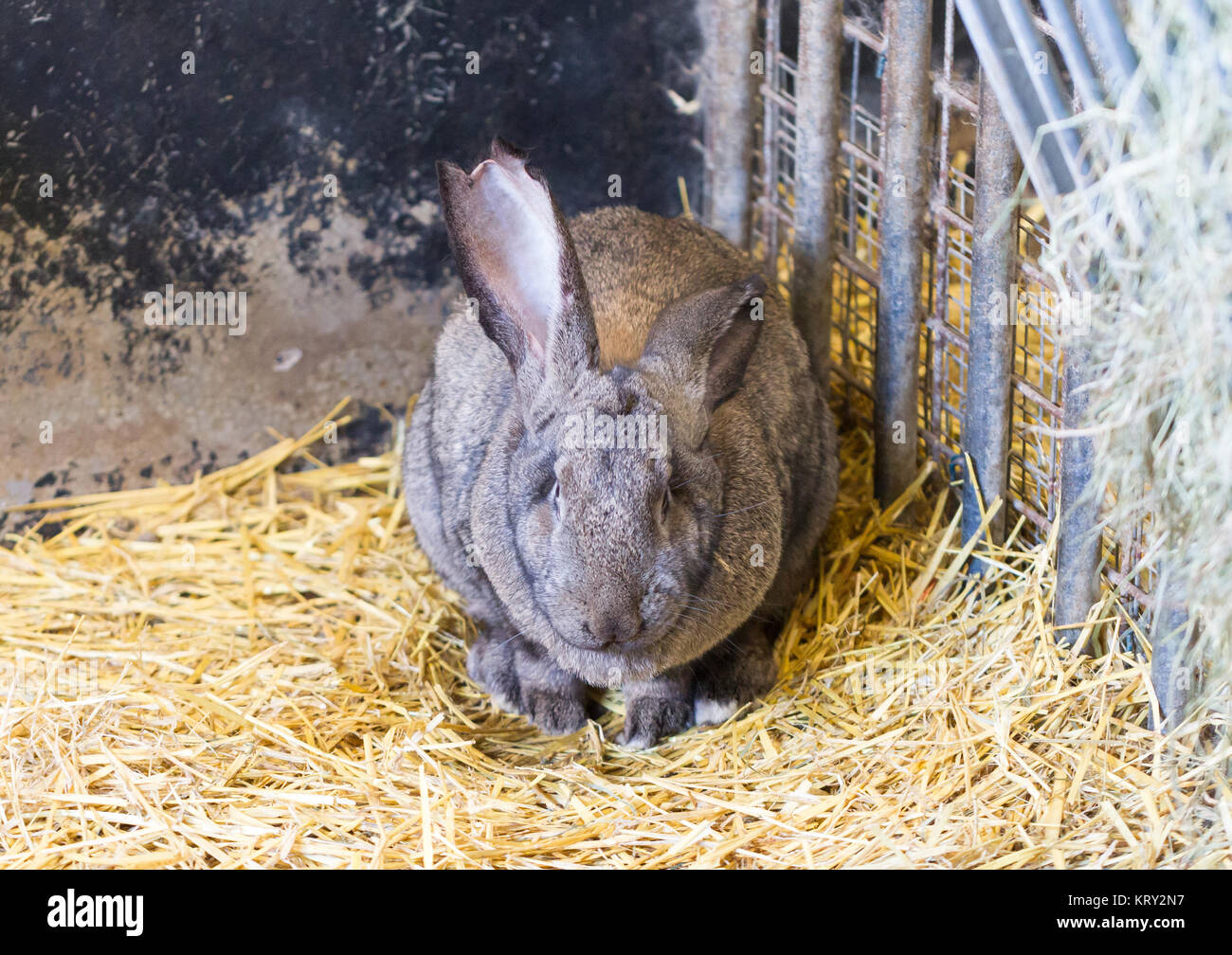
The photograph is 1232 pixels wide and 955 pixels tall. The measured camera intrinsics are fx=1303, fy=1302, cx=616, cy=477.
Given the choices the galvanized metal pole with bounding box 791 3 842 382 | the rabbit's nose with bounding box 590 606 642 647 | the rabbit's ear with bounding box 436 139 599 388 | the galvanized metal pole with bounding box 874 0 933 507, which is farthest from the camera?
the galvanized metal pole with bounding box 791 3 842 382

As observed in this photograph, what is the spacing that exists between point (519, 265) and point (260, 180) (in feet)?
4.67

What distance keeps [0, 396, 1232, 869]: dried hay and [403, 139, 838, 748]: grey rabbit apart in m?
0.19

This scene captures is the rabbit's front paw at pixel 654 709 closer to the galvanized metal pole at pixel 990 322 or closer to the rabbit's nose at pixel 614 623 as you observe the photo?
the rabbit's nose at pixel 614 623

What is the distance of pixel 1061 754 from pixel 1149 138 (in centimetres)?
165

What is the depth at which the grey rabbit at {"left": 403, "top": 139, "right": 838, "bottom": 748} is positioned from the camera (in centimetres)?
317

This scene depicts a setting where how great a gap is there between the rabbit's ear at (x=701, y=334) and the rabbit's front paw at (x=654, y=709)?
858mm

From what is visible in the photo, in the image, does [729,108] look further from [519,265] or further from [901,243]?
[519,265]

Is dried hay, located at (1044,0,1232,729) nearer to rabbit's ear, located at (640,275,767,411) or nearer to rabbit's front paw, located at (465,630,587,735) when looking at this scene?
rabbit's ear, located at (640,275,767,411)

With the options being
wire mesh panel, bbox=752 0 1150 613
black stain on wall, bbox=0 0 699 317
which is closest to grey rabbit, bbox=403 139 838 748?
wire mesh panel, bbox=752 0 1150 613

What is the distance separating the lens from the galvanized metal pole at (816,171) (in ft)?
13.9

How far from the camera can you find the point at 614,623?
122 inches

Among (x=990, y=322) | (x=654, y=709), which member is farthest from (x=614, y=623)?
(x=990, y=322)

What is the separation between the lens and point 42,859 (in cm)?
311
